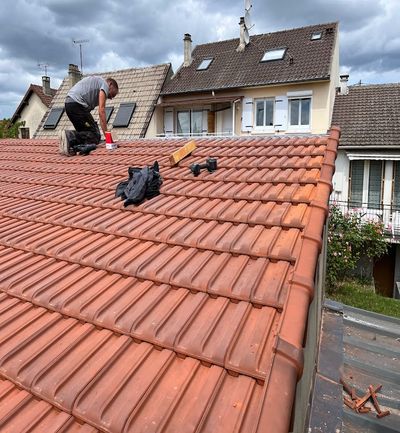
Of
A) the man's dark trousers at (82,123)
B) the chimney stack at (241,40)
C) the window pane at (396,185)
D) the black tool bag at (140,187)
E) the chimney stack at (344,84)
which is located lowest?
the window pane at (396,185)

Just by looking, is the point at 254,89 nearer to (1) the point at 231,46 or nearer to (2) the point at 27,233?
(1) the point at 231,46

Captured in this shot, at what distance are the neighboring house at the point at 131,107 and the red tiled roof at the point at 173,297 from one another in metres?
17.3

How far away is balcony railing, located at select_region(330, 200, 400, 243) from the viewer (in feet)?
46.3

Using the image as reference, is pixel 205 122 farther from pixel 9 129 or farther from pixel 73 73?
pixel 9 129

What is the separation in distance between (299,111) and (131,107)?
987cm

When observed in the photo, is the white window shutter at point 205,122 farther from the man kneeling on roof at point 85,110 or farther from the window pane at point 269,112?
the man kneeling on roof at point 85,110

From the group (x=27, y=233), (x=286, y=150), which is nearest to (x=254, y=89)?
(x=286, y=150)

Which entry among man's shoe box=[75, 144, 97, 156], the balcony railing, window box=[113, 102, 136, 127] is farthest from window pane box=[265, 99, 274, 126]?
man's shoe box=[75, 144, 97, 156]

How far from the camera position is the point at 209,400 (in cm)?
138

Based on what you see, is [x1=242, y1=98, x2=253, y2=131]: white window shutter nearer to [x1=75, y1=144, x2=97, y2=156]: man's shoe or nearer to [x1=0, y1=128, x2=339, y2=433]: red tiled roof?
[x1=75, y1=144, x2=97, y2=156]: man's shoe

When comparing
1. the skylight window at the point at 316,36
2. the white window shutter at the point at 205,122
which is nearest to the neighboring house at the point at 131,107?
the white window shutter at the point at 205,122

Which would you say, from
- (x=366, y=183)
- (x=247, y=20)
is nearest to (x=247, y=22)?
(x=247, y=20)

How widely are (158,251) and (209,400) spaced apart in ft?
4.28

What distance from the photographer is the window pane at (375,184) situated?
14992mm
